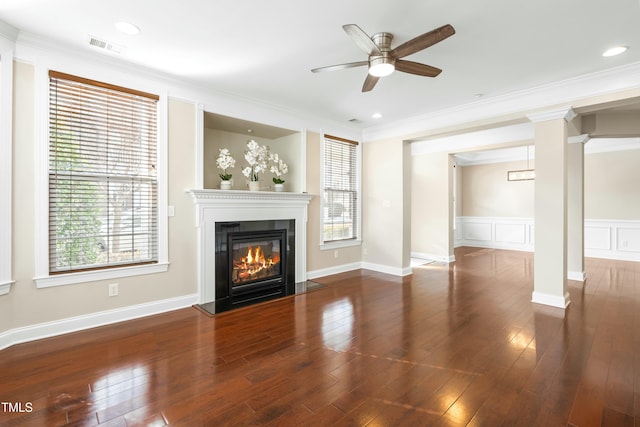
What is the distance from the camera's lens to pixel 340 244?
5.52 metres

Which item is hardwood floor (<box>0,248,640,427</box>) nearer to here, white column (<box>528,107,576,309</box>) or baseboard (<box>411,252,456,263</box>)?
white column (<box>528,107,576,309</box>)

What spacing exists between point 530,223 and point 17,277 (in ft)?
32.8

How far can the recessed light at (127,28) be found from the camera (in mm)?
2480

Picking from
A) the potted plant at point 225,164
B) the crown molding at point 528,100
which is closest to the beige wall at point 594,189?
the crown molding at point 528,100

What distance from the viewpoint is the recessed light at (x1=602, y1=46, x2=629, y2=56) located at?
2.84 meters

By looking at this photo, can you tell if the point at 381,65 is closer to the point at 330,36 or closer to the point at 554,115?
the point at 330,36

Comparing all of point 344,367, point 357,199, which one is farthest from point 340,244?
point 344,367

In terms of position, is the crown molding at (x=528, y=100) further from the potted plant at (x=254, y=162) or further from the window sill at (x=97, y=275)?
the window sill at (x=97, y=275)

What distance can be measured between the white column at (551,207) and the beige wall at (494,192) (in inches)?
201

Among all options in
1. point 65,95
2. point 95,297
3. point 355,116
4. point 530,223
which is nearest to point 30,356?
point 95,297

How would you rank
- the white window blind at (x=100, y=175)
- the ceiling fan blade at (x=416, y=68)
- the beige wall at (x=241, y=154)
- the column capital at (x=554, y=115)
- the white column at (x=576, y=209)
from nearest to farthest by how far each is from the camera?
the ceiling fan blade at (x=416, y=68), the white window blind at (x=100, y=175), the column capital at (x=554, y=115), the beige wall at (x=241, y=154), the white column at (x=576, y=209)

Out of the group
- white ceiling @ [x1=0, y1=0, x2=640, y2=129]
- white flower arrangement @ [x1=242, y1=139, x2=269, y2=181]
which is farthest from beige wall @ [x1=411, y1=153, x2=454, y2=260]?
white flower arrangement @ [x1=242, y1=139, x2=269, y2=181]

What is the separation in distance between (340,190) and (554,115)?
3240 millimetres

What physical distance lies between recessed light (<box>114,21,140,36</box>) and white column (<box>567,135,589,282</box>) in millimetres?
6122
